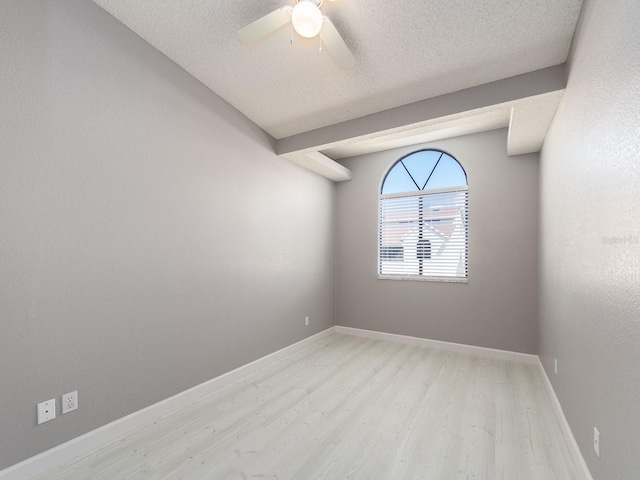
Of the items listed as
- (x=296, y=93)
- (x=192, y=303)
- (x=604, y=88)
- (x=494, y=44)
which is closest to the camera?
(x=604, y=88)

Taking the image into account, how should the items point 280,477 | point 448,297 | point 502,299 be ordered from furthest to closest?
1. point 448,297
2. point 502,299
3. point 280,477

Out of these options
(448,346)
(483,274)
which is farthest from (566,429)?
(483,274)

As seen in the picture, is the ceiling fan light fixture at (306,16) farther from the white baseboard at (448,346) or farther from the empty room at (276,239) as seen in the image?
the white baseboard at (448,346)

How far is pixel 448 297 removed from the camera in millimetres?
3828

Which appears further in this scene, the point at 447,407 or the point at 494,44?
the point at 447,407

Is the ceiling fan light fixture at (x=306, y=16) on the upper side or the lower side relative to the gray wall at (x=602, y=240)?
upper

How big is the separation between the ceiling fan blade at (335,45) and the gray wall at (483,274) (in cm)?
250

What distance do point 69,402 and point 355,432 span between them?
6.20 feet

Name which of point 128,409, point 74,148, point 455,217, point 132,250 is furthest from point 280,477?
point 455,217

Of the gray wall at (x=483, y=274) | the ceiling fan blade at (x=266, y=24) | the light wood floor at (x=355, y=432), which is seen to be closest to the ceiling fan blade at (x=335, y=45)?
the ceiling fan blade at (x=266, y=24)

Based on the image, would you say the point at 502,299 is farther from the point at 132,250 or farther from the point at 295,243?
the point at 132,250

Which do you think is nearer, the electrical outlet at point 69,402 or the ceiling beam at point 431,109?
the electrical outlet at point 69,402

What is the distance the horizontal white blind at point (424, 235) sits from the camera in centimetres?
386

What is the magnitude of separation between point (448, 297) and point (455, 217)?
1.10 m
